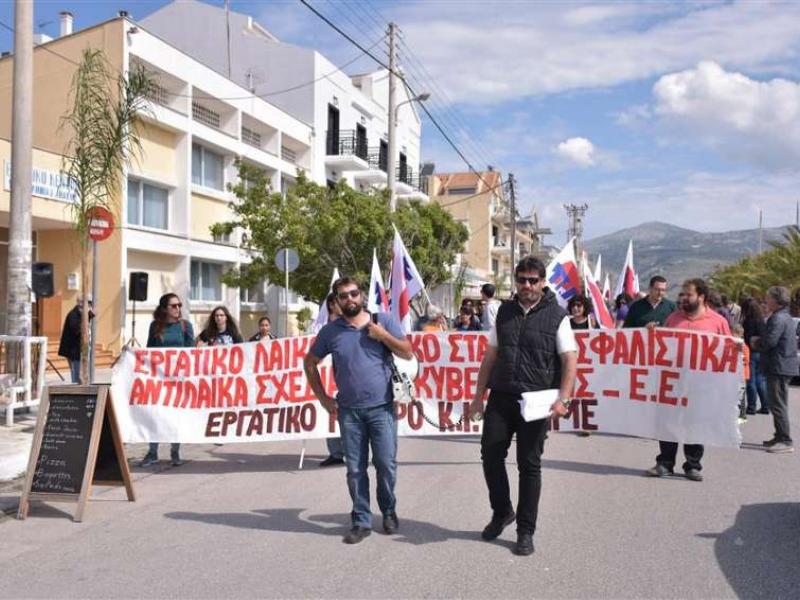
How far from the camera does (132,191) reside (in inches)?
964

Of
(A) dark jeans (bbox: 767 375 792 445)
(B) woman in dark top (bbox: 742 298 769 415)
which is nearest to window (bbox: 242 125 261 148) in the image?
(B) woman in dark top (bbox: 742 298 769 415)

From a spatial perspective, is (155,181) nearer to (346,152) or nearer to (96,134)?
(96,134)

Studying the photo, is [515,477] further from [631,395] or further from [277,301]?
[277,301]

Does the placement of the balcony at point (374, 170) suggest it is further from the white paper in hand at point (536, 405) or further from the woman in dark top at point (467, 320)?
the white paper in hand at point (536, 405)

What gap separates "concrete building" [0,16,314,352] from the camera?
75.3ft

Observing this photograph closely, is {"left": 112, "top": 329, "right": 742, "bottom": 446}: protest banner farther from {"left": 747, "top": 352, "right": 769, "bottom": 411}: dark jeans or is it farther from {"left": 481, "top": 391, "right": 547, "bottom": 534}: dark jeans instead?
{"left": 747, "top": 352, "right": 769, "bottom": 411}: dark jeans

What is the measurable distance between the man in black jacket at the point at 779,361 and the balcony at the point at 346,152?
28727 millimetres

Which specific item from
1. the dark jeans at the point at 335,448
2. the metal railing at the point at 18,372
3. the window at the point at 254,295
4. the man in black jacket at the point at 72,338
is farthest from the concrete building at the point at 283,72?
the dark jeans at the point at 335,448

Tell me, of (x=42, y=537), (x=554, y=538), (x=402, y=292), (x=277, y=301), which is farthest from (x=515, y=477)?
(x=277, y=301)

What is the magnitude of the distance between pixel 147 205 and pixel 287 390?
58.8 feet

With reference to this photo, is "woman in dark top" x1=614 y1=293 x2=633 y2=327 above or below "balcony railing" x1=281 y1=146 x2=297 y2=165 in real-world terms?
below

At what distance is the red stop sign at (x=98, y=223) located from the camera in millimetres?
11016

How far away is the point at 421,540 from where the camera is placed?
5.95 metres

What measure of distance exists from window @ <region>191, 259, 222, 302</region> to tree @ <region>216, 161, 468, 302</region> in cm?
176
